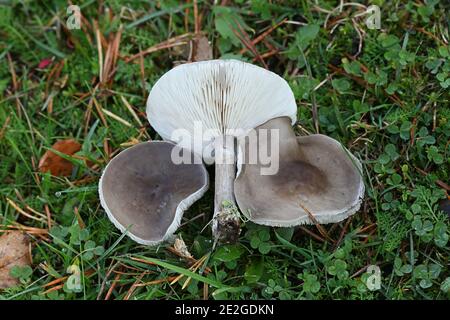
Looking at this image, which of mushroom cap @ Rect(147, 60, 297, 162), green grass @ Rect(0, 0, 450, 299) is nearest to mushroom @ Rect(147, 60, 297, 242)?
mushroom cap @ Rect(147, 60, 297, 162)

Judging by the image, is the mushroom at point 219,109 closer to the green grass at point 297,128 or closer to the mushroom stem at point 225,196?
the mushroom stem at point 225,196

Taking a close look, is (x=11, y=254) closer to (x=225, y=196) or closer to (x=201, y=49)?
(x=225, y=196)

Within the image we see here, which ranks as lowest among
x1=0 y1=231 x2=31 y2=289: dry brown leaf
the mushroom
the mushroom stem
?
x1=0 y1=231 x2=31 y2=289: dry brown leaf

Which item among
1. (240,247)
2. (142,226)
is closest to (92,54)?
(142,226)

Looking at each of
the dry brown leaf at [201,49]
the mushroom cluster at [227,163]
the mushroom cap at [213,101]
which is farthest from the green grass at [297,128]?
the mushroom cap at [213,101]

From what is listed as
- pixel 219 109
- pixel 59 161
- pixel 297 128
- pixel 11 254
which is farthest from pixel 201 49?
pixel 11 254

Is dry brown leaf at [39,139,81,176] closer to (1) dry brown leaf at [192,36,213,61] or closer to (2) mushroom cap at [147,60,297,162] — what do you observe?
(2) mushroom cap at [147,60,297,162]

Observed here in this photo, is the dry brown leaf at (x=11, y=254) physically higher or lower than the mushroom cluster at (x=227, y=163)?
lower
